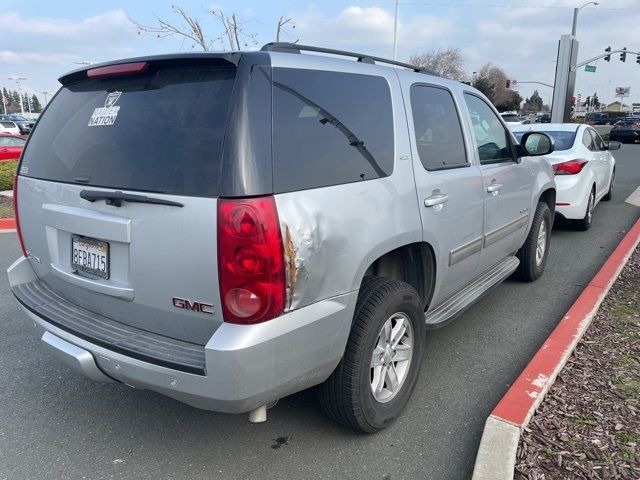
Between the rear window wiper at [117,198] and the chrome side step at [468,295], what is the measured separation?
6.27ft

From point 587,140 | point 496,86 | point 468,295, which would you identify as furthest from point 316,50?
point 496,86

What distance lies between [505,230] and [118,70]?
3.18 metres

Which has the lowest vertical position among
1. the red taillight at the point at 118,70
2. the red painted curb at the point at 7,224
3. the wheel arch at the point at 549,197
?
the red painted curb at the point at 7,224

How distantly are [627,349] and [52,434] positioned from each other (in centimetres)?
382

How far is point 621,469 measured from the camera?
252 centimetres

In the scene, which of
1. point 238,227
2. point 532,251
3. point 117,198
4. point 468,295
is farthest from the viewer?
point 532,251

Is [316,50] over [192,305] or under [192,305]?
over

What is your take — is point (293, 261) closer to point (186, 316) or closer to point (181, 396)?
point (186, 316)

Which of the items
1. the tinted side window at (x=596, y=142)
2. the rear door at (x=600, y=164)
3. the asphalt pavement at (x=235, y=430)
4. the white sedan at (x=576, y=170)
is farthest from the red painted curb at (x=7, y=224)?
the tinted side window at (x=596, y=142)

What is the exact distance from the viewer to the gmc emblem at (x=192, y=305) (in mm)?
2188

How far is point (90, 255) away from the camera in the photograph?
8.30 ft

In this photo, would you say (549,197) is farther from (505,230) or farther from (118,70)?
(118,70)

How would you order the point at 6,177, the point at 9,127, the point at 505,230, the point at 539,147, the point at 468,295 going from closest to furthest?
the point at 468,295, the point at 505,230, the point at 539,147, the point at 6,177, the point at 9,127

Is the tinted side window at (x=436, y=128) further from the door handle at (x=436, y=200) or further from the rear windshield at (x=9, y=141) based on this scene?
the rear windshield at (x=9, y=141)
